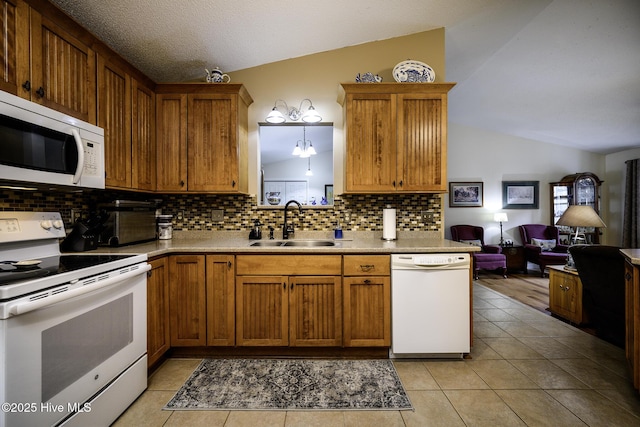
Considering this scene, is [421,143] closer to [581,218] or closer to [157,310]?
[581,218]

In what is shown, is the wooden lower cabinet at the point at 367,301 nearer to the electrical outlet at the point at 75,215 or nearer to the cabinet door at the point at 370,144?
Result: the cabinet door at the point at 370,144

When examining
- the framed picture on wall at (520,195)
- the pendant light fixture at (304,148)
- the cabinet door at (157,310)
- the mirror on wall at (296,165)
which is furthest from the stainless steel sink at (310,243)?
the framed picture on wall at (520,195)

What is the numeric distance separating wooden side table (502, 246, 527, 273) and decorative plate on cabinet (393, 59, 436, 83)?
4.52 m

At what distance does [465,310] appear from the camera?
212 cm

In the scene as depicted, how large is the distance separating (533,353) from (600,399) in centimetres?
58

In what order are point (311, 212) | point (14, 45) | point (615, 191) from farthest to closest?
1. point (615, 191)
2. point (311, 212)
3. point (14, 45)

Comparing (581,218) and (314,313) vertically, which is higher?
(581,218)

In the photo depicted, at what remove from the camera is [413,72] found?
100 inches

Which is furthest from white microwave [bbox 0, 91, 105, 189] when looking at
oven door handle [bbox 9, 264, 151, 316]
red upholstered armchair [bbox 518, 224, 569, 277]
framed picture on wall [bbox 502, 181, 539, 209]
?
framed picture on wall [bbox 502, 181, 539, 209]

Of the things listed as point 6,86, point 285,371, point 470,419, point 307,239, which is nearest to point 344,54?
point 307,239

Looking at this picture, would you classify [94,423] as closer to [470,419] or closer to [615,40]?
[470,419]

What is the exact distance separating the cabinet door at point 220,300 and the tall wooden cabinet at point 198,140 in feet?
2.20

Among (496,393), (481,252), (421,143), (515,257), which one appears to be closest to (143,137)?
(421,143)

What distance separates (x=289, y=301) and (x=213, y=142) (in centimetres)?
151
